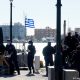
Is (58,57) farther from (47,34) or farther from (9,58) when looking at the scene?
(47,34)

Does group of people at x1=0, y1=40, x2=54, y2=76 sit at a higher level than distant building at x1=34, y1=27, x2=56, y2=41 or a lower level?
lower

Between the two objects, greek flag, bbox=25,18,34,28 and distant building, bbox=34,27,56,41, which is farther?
distant building, bbox=34,27,56,41

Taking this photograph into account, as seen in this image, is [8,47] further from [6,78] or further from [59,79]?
[59,79]

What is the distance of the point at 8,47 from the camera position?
A: 2294cm

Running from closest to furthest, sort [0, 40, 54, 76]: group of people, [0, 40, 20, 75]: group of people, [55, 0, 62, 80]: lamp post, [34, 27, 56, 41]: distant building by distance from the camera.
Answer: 1. [55, 0, 62, 80]: lamp post
2. [0, 40, 54, 76]: group of people
3. [0, 40, 20, 75]: group of people
4. [34, 27, 56, 41]: distant building

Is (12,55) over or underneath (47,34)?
underneath

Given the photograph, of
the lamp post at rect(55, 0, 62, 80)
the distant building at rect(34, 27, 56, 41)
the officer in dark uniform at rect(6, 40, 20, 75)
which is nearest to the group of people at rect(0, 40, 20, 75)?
the officer in dark uniform at rect(6, 40, 20, 75)

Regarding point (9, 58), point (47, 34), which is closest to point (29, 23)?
point (9, 58)

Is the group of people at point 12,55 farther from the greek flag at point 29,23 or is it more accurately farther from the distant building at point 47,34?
the distant building at point 47,34

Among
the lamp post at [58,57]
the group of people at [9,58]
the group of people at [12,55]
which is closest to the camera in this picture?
the lamp post at [58,57]

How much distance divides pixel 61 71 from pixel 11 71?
9.40m

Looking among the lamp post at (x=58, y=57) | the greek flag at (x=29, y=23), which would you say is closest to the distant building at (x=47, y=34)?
the greek flag at (x=29, y=23)

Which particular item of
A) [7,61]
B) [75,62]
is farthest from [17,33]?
[75,62]

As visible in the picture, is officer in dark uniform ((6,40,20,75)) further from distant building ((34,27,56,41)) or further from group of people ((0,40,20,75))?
distant building ((34,27,56,41))
